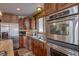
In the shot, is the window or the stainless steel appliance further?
the window

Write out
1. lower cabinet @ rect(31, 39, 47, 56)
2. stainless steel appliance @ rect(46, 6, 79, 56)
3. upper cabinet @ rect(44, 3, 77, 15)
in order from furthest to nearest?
lower cabinet @ rect(31, 39, 47, 56) < upper cabinet @ rect(44, 3, 77, 15) < stainless steel appliance @ rect(46, 6, 79, 56)

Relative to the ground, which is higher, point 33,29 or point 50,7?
point 50,7

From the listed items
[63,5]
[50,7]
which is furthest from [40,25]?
[63,5]

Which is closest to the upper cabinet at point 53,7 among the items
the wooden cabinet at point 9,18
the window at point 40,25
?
the window at point 40,25

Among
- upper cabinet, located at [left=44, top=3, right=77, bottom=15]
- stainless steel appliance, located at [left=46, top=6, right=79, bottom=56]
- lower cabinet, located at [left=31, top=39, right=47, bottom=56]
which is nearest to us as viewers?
stainless steel appliance, located at [left=46, top=6, right=79, bottom=56]

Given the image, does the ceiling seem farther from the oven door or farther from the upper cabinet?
the oven door

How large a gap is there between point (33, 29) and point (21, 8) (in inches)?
10.6

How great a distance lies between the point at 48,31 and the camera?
1.19 m

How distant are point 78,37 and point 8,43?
→ 0.75 m

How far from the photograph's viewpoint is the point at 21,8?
1146mm

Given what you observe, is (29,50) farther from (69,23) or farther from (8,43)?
(69,23)

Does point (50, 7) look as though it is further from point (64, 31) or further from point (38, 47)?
point (38, 47)

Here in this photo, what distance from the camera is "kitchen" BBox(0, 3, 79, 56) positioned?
1.11 m

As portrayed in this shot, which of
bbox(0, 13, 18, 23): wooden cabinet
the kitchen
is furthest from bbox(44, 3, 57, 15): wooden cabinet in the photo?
bbox(0, 13, 18, 23): wooden cabinet
